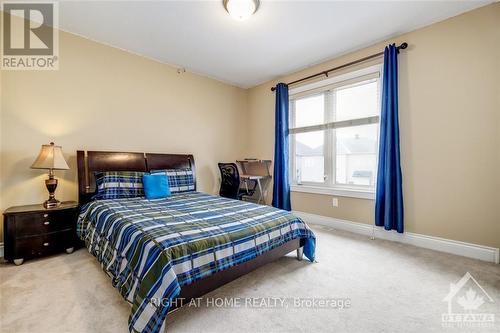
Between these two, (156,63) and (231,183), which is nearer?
(156,63)

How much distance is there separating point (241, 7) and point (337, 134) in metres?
2.23

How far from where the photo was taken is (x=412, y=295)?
170 centimetres

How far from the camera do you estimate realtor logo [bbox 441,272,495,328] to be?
1437mm

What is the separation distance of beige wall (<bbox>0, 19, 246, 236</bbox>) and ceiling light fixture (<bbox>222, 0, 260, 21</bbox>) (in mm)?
1854

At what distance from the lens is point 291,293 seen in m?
1.73

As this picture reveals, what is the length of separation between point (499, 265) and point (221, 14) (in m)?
3.79

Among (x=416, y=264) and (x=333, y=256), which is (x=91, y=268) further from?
(x=416, y=264)

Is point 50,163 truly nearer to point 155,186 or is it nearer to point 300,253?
point 155,186

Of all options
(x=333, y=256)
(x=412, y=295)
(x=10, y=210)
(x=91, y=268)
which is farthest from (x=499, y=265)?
(x=10, y=210)

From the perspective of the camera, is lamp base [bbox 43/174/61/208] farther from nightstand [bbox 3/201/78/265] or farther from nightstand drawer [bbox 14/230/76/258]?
nightstand drawer [bbox 14/230/76/258]

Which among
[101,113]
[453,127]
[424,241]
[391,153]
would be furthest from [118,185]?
[453,127]

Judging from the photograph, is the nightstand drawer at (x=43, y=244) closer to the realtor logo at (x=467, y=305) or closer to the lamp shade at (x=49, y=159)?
the lamp shade at (x=49, y=159)

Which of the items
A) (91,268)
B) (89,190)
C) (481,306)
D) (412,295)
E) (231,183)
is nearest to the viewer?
(481,306)

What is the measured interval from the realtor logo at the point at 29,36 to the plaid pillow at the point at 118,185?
1463 mm
